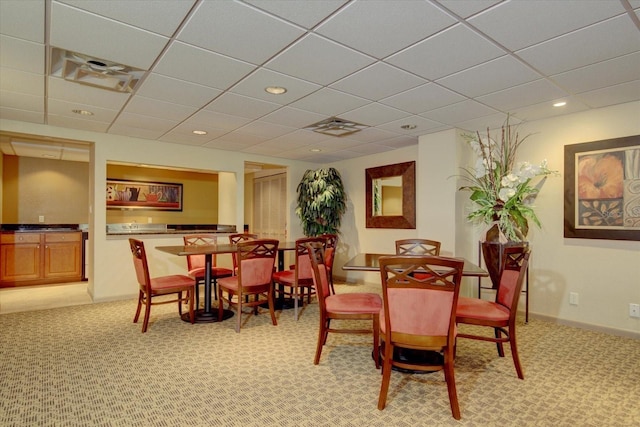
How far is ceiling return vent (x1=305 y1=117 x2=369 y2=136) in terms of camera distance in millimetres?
4340

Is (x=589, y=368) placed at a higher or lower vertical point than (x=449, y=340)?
lower

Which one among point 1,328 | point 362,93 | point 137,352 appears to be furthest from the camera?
point 1,328

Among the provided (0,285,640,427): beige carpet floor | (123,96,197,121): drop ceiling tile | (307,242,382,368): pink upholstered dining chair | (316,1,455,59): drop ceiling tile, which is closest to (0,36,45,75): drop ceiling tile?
(123,96,197,121): drop ceiling tile

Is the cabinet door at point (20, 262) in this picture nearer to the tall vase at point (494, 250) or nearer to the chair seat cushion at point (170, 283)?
the chair seat cushion at point (170, 283)

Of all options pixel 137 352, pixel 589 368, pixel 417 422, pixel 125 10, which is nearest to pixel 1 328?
pixel 137 352

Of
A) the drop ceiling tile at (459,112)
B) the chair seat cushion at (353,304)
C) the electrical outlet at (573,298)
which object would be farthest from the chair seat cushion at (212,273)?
the electrical outlet at (573,298)

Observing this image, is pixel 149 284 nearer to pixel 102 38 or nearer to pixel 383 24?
pixel 102 38

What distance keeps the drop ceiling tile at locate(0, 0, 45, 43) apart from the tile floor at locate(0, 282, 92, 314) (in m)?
3.75

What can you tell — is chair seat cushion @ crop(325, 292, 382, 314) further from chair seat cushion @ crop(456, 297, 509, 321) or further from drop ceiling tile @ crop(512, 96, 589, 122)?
drop ceiling tile @ crop(512, 96, 589, 122)

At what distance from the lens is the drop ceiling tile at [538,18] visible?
1991 mm

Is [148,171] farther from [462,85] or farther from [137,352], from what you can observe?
[462,85]

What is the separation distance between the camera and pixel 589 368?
278 centimetres

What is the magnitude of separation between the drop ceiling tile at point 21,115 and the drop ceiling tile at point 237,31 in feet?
9.59

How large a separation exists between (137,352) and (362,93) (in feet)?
10.3
